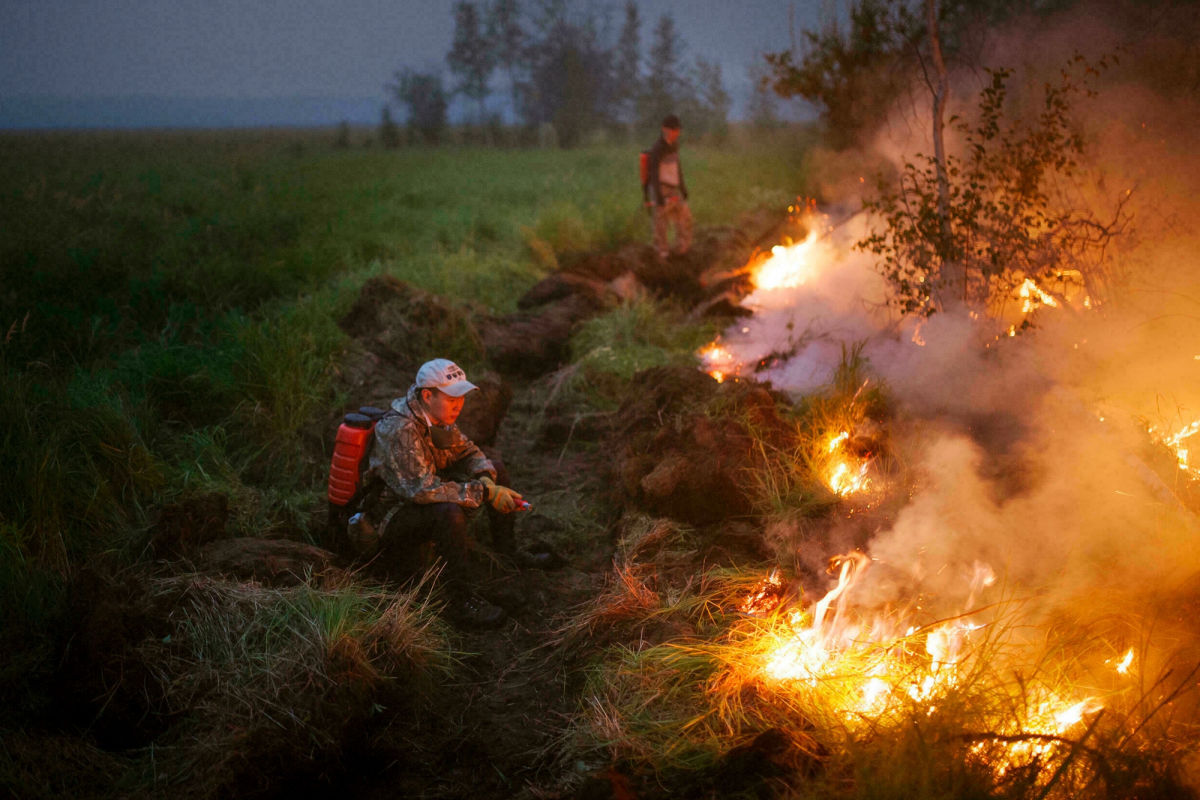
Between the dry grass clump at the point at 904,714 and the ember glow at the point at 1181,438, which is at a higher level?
the ember glow at the point at 1181,438

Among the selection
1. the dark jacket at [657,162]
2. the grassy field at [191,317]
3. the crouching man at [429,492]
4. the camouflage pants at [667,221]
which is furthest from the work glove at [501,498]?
the dark jacket at [657,162]

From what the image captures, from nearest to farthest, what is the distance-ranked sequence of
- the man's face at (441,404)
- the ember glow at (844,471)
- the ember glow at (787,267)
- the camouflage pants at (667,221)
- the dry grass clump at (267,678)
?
1. the dry grass clump at (267,678)
2. the man's face at (441,404)
3. the ember glow at (844,471)
4. the ember glow at (787,267)
5. the camouflage pants at (667,221)

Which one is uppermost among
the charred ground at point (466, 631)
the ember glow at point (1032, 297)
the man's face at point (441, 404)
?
the ember glow at point (1032, 297)

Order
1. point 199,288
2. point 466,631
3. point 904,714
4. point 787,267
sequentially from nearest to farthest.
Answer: point 904,714
point 466,631
point 199,288
point 787,267

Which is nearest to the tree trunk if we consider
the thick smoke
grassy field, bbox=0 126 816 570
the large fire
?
the thick smoke

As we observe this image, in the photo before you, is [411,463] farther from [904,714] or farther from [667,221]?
[667,221]

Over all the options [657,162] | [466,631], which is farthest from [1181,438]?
[657,162]

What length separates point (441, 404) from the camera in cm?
464

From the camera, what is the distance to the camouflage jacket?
14.9 feet

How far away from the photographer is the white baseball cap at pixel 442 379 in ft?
15.0

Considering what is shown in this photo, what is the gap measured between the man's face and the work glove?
0.45 metres

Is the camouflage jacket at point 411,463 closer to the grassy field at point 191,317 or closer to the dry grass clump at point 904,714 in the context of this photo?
the grassy field at point 191,317

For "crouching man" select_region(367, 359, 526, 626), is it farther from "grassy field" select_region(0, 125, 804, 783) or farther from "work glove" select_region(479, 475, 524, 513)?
"grassy field" select_region(0, 125, 804, 783)

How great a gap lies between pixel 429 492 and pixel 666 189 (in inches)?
323
